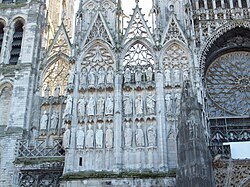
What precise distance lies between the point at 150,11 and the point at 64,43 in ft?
15.6

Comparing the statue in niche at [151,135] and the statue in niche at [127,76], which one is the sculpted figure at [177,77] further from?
the statue in niche at [151,135]

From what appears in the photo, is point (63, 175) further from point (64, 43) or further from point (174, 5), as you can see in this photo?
point (174, 5)

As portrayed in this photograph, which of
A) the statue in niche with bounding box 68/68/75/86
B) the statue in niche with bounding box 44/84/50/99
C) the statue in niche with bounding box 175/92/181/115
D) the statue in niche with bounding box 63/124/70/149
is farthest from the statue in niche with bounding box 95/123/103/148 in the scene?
the statue in niche with bounding box 44/84/50/99

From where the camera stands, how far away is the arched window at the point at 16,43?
21234mm

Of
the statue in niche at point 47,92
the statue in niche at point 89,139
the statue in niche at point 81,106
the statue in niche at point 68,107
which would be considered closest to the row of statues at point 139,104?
the statue in niche at point 89,139

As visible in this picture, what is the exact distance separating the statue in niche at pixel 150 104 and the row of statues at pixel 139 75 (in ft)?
2.90

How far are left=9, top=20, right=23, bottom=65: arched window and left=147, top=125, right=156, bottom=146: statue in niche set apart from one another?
28.9 feet

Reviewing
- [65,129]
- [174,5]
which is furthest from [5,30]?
[174,5]

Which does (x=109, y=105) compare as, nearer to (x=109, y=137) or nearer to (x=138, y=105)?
(x=138, y=105)

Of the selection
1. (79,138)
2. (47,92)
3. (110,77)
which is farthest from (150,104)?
(47,92)

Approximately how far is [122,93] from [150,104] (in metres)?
1.36

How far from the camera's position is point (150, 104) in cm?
1700

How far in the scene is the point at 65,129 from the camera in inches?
669

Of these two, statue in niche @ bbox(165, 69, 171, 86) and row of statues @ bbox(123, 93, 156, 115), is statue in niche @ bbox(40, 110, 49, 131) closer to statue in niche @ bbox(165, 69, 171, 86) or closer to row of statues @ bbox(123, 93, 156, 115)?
row of statues @ bbox(123, 93, 156, 115)
